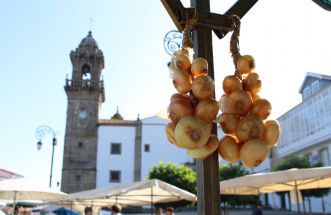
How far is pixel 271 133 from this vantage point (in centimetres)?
187

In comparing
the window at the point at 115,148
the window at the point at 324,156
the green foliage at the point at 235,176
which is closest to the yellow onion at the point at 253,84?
the green foliage at the point at 235,176

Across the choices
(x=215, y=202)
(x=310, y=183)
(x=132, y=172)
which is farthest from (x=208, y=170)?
(x=132, y=172)

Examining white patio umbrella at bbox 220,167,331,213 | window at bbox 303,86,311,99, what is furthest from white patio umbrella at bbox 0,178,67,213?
window at bbox 303,86,311,99

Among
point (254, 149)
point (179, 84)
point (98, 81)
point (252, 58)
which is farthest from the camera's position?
point (98, 81)

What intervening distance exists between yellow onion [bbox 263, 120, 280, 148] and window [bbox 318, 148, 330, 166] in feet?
82.7

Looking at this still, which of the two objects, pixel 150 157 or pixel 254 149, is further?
pixel 150 157

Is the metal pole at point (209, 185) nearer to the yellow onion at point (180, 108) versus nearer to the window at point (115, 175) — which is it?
the yellow onion at point (180, 108)

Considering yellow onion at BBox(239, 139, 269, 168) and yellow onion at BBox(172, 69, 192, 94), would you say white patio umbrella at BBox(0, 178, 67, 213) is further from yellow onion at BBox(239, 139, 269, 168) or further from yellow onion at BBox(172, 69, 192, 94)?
yellow onion at BBox(239, 139, 269, 168)

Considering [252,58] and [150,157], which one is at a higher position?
[150,157]

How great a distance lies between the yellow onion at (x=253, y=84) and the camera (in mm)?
1991

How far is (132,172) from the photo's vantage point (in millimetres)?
36844

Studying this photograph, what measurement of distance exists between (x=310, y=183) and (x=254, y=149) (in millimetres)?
8567

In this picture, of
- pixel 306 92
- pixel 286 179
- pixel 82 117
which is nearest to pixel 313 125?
pixel 306 92

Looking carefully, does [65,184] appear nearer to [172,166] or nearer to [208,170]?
[172,166]
